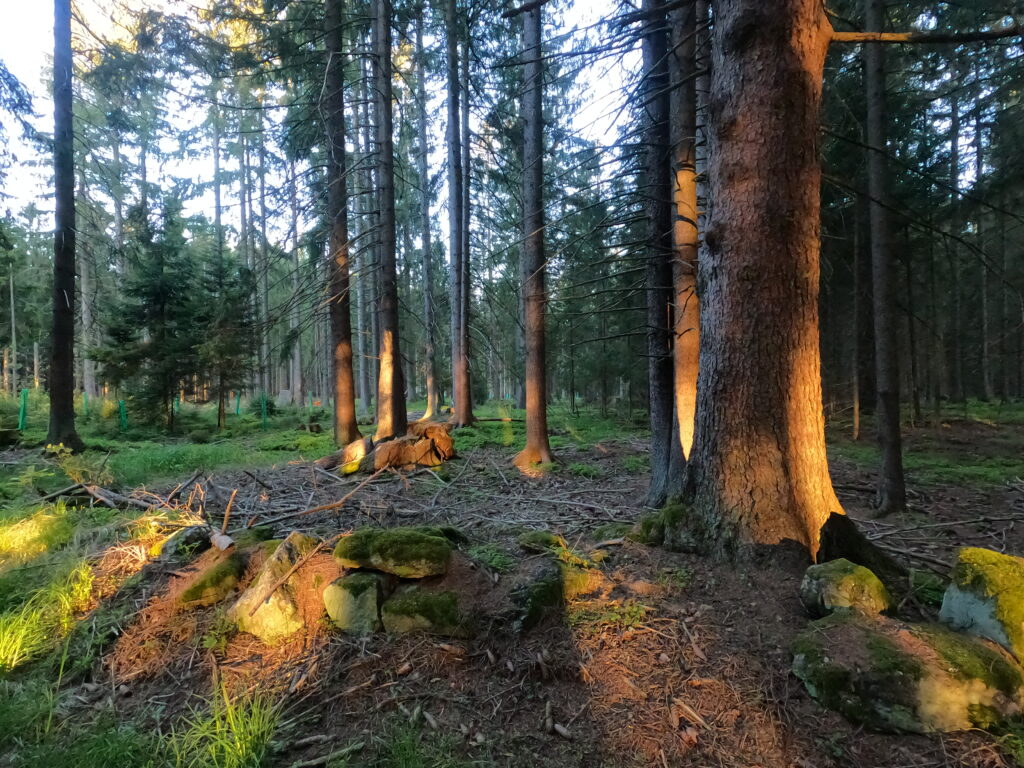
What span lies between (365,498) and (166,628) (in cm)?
311

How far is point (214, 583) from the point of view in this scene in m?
3.58

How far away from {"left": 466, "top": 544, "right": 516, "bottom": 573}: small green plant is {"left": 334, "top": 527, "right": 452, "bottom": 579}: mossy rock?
0.42 metres

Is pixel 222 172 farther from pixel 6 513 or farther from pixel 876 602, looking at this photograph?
pixel 876 602

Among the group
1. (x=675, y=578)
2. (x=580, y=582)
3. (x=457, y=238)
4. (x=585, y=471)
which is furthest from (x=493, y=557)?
(x=457, y=238)

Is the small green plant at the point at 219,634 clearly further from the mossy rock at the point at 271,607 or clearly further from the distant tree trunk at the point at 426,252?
the distant tree trunk at the point at 426,252

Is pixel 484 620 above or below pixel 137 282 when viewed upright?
below

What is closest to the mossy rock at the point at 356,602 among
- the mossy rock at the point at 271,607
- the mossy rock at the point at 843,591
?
the mossy rock at the point at 271,607

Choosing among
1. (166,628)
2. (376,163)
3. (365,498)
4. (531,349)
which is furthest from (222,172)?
(166,628)

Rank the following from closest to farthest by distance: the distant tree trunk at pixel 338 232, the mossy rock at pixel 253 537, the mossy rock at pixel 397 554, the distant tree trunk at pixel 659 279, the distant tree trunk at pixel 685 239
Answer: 1. the mossy rock at pixel 397 554
2. the mossy rock at pixel 253 537
3. the distant tree trunk at pixel 685 239
4. the distant tree trunk at pixel 659 279
5. the distant tree trunk at pixel 338 232

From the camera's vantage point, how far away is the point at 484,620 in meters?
3.07

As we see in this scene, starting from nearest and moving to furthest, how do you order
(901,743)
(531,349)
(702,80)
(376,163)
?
(901,743) < (702,80) < (531,349) < (376,163)

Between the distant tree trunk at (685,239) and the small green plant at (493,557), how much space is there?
233 cm

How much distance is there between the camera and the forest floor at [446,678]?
88.7 inches

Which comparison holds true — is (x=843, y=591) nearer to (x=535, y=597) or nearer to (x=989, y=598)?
(x=989, y=598)
